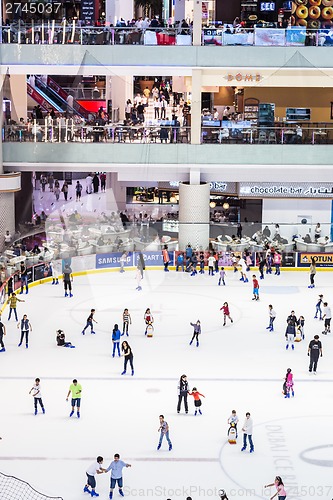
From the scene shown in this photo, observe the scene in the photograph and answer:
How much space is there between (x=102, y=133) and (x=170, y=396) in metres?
16.2

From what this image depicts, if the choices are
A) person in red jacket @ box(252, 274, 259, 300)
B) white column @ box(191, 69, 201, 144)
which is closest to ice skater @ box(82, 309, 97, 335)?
person in red jacket @ box(252, 274, 259, 300)

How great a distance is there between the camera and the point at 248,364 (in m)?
23.6

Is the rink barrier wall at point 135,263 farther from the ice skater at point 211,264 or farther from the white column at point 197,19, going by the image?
the white column at point 197,19

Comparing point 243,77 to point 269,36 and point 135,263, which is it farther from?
point 135,263

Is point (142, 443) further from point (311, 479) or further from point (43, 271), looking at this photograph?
point (43, 271)

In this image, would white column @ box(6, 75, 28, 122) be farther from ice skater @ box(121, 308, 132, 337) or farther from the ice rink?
ice skater @ box(121, 308, 132, 337)

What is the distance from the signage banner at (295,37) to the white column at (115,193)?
36.0ft

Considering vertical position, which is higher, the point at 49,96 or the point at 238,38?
the point at 238,38

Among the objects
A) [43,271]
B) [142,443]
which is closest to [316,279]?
[43,271]

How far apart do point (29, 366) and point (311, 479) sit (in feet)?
28.6

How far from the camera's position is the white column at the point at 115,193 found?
42.5 meters

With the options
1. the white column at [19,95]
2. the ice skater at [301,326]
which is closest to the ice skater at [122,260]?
the ice skater at [301,326]

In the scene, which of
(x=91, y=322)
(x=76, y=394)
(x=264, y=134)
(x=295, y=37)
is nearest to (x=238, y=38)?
(x=295, y=37)

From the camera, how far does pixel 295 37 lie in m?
34.4
